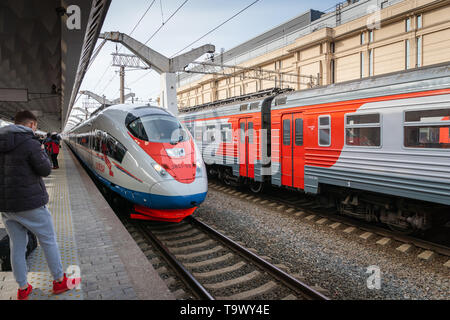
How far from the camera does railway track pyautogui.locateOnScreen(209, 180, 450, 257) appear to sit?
5828mm

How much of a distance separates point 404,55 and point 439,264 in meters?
19.7

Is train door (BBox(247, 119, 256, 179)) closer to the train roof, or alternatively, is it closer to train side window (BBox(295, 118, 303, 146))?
the train roof

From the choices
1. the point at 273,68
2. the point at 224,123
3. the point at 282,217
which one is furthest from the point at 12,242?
the point at 273,68

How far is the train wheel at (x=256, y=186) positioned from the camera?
1038 centimetres

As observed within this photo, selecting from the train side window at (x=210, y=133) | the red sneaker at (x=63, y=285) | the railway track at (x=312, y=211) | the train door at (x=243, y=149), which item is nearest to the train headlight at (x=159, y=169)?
the red sneaker at (x=63, y=285)

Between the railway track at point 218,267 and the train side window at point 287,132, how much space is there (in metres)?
3.44

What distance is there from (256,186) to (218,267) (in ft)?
19.0

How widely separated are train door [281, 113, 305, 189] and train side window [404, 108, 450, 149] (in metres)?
2.77

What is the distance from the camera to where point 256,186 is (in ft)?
35.1

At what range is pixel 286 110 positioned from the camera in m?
8.67

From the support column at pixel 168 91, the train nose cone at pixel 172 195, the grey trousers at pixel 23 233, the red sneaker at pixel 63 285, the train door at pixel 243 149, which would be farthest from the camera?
the support column at pixel 168 91

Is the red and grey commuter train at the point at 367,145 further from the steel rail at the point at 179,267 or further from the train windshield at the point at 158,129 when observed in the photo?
the steel rail at the point at 179,267

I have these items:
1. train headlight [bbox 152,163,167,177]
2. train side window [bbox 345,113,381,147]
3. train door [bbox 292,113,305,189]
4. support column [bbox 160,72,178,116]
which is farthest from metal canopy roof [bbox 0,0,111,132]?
train side window [bbox 345,113,381,147]
